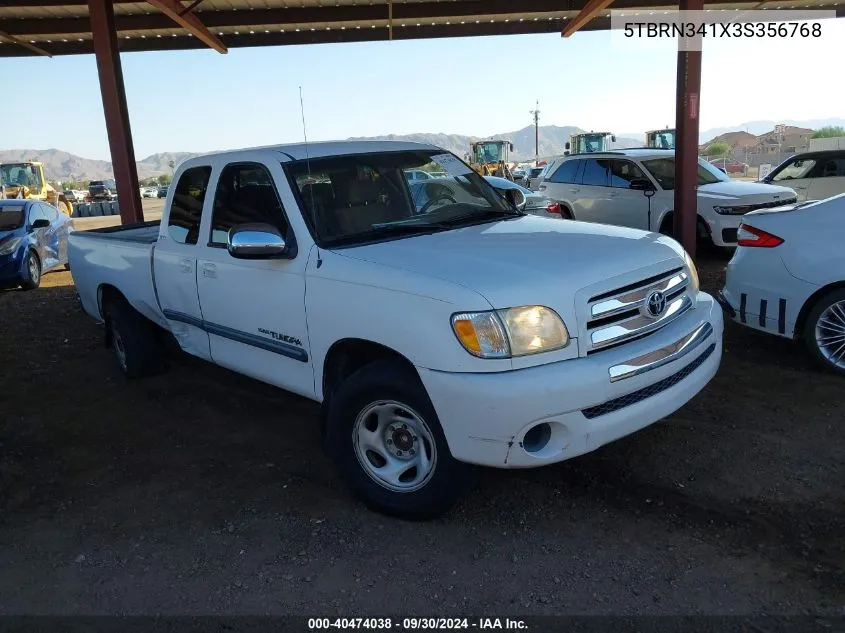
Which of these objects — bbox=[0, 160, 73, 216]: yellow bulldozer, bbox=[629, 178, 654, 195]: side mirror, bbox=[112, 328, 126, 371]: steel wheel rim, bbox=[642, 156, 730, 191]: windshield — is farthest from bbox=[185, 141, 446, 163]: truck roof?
bbox=[0, 160, 73, 216]: yellow bulldozer

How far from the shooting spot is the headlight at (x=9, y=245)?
11.0 m

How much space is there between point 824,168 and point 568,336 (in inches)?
494

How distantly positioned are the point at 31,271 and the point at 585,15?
1022cm

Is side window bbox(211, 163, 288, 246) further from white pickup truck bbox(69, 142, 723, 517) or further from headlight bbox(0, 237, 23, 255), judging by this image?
headlight bbox(0, 237, 23, 255)

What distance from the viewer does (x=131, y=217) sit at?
1032 centimetres

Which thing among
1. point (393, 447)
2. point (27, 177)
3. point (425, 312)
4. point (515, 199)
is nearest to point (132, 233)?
point (515, 199)

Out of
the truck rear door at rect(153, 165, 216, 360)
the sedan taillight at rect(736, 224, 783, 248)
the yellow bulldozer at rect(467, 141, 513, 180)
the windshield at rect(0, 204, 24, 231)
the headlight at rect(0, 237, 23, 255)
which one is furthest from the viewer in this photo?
the yellow bulldozer at rect(467, 141, 513, 180)

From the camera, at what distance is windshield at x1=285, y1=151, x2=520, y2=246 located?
12.7 feet

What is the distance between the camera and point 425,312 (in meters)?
3.03

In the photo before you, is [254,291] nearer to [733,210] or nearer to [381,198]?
[381,198]

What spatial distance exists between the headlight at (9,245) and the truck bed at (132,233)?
5.05 metres

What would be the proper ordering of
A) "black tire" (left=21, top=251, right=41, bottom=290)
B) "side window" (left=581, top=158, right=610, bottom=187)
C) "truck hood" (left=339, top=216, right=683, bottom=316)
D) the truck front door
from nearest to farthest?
"truck hood" (left=339, top=216, right=683, bottom=316) → the truck front door → "black tire" (left=21, top=251, right=41, bottom=290) → "side window" (left=581, top=158, right=610, bottom=187)

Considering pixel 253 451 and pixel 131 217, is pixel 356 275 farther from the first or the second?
pixel 131 217

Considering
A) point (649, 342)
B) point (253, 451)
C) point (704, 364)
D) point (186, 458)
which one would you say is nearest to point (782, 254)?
point (704, 364)
